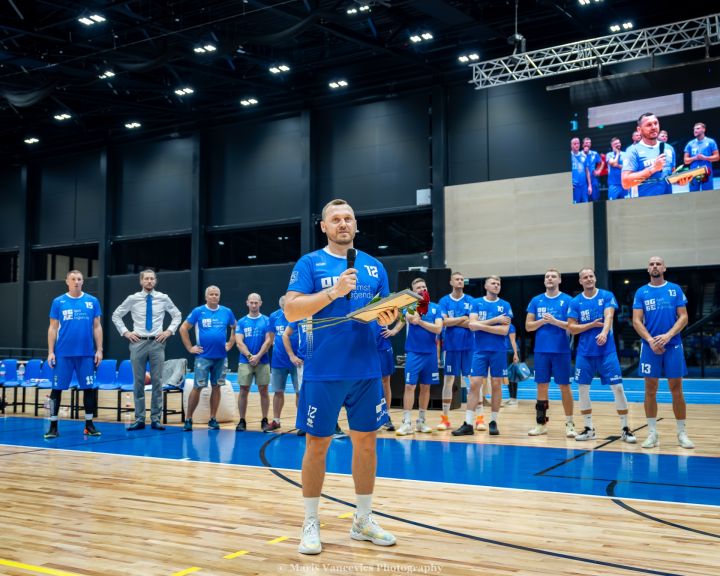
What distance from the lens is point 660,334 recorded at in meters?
6.85

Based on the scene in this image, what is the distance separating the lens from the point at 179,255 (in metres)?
22.0

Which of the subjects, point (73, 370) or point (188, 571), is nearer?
point (188, 571)

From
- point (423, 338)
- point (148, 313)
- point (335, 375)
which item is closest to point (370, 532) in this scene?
point (335, 375)

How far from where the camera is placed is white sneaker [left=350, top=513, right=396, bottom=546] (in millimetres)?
3578

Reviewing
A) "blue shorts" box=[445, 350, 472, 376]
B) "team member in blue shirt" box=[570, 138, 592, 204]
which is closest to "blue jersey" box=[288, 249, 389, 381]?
"blue shorts" box=[445, 350, 472, 376]

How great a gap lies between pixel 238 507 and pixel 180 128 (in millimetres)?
19048

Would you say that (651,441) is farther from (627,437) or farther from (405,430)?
(405,430)

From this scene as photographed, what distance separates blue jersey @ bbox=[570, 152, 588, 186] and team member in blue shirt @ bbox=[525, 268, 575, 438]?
6.60 meters

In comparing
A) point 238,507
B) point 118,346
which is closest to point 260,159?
point 118,346

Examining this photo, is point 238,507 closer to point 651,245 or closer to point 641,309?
point 641,309

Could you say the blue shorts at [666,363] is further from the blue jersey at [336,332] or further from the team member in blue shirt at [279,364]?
the blue jersey at [336,332]

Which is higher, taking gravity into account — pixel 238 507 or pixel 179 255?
pixel 179 255

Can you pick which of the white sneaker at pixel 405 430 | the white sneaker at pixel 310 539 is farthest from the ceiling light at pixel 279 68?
the white sneaker at pixel 310 539

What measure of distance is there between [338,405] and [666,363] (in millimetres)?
4458
